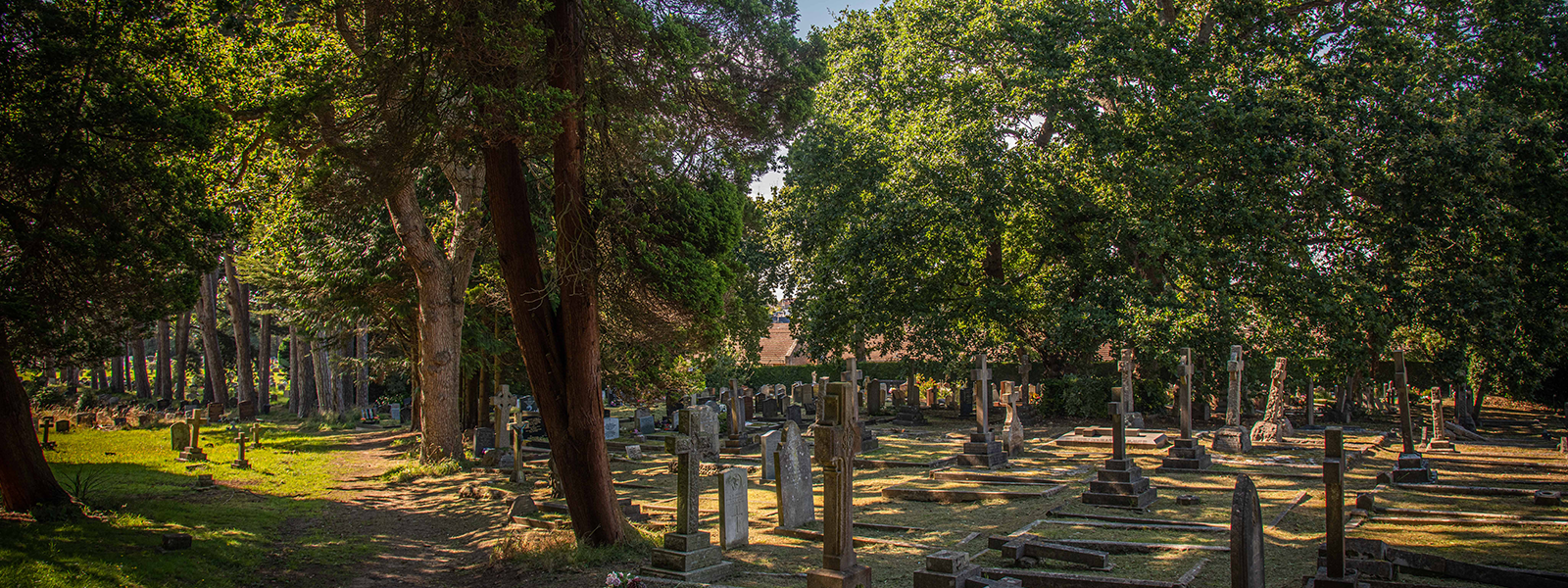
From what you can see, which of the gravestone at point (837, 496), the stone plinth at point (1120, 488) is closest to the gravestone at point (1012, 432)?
the stone plinth at point (1120, 488)

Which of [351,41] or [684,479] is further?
[351,41]

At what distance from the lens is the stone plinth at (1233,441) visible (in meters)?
14.9

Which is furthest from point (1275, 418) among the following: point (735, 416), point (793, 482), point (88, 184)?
point (88, 184)

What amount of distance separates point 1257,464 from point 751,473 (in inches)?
318

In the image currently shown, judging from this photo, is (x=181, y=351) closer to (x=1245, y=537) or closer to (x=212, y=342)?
(x=212, y=342)

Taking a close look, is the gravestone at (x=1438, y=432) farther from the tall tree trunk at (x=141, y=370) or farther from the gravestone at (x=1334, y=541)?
the tall tree trunk at (x=141, y=370)

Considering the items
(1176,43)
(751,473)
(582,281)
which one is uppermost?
(1176,43)

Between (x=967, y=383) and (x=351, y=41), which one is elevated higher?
(x=351, y=41)

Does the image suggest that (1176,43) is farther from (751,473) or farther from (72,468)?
(72,468)

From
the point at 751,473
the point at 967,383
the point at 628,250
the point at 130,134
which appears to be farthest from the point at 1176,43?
the point at 130,134

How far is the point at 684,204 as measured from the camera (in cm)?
1062

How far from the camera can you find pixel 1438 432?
15633 millimetres

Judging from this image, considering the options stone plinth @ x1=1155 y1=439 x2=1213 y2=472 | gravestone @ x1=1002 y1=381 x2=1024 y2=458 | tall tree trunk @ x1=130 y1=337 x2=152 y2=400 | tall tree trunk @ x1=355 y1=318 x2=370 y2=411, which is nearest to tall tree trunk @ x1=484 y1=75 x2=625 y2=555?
stone plinth @ x1=1155 y1=439 x2=1213 y2=472

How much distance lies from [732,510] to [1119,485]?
4.68 m
